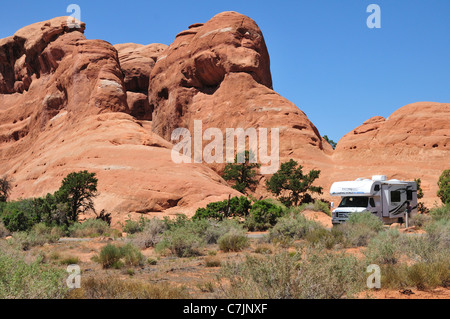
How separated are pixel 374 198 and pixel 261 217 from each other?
19.9ft

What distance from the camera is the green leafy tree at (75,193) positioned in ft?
73.8

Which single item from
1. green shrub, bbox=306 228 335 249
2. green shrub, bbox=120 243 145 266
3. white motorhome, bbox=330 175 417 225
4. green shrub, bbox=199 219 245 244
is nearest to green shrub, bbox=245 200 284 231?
white motorhome, bbox=330 175 417 225

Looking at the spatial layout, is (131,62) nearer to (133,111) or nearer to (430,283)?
(133,111)

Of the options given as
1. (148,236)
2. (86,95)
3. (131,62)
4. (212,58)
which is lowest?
(148,236)

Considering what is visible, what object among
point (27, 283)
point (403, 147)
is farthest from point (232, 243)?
point (403, 147)

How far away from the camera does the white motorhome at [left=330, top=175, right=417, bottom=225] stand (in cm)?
1891

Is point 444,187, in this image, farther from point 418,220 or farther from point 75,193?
point 75,193

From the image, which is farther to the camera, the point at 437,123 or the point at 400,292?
the point at 437,123

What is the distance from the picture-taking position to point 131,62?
66.8 m

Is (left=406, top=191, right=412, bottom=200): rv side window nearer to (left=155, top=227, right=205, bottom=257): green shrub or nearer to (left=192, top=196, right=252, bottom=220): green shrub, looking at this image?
(left=192, top=196, right=252, bottom=220): green shrub

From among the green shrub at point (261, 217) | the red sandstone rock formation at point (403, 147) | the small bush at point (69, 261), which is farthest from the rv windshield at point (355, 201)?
the red sandstone rock formation at point (403, 147)

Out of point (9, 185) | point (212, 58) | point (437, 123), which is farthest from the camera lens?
point (212, 58)
